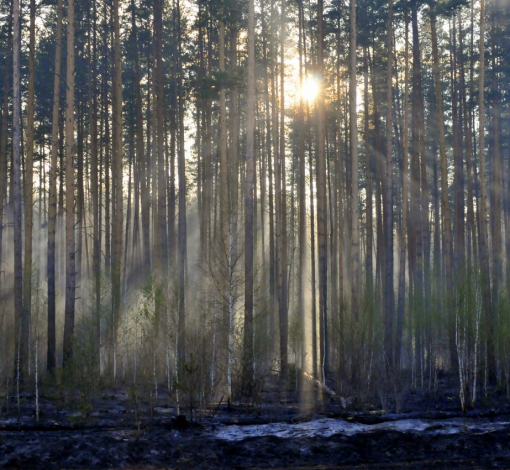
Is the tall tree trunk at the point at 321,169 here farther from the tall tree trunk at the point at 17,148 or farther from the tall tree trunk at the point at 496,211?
the tall tree trunk at the point at 17,148

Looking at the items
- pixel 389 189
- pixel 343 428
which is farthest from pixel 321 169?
pixel 343 428

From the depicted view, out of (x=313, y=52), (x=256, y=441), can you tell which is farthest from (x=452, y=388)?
(x=313, y=52)

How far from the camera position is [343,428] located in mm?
13836

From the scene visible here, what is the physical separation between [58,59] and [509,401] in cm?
1619

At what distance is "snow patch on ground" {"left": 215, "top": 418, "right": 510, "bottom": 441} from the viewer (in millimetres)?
13211

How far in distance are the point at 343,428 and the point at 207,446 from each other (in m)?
3.16

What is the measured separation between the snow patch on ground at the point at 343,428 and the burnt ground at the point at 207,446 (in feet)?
0.78

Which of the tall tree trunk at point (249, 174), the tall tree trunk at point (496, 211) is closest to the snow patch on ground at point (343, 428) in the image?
the tall tree trunk at point (249, 174)

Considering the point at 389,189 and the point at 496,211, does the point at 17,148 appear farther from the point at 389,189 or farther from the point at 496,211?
the point at 496,211

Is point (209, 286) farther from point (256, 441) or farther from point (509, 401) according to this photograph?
point (509, 401)

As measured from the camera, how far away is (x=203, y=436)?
1295 centimetres

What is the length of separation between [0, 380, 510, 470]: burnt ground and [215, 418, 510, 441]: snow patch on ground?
24 centimetres

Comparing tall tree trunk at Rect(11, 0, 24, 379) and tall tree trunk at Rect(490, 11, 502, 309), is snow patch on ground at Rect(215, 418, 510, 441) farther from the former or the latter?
tall tree trunk at Rect(11, 0, 24, 379)

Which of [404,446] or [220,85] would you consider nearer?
[404,446]
